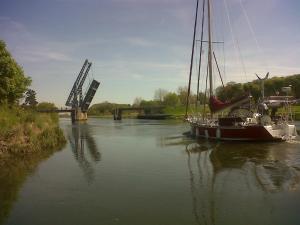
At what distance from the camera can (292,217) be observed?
34.6 feet

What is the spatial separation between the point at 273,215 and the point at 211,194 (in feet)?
10.1

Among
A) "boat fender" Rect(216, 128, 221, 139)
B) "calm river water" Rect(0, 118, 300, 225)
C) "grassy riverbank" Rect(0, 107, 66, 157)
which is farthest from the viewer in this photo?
"boat fender" Rect(216, 128, 221, 139)

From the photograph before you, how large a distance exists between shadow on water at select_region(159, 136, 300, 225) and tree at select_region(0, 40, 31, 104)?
50.5 ft

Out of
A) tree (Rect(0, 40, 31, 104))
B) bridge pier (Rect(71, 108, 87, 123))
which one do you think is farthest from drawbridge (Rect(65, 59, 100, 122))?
tree (Rect(0, 40, 31, 104))

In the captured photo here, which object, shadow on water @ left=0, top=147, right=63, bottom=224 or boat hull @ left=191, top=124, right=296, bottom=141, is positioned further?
boat hull @ left=191, top=124, right=296, bottom=141

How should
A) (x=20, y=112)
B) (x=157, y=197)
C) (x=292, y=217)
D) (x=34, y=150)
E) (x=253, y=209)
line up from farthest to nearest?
(x=20, y=112) → (x=34, y=150) → (x=157, y=197) → (x=253, y=209) → (x=292, y=217)

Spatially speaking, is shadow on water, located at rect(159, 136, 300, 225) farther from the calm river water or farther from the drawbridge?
the drawbridge

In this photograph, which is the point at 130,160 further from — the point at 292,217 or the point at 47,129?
the point at 292,217

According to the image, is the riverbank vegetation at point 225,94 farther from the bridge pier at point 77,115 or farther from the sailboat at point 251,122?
the bridge pier at point 77,115

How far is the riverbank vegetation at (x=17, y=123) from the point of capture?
22797mm

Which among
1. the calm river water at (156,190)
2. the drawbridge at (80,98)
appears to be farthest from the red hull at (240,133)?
the drawbridge at (80,98)

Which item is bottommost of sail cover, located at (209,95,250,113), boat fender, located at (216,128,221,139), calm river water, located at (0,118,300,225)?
calm river water, located at (0,118,300,225)

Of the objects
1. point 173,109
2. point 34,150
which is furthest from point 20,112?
point 173,109

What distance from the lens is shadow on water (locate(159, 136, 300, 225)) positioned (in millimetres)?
12656
